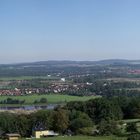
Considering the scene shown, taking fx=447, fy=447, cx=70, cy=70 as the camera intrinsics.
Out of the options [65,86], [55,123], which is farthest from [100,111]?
[65,86]

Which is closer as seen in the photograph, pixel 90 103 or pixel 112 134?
pixel 112 134

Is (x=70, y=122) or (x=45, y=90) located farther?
(x=45, y=90)

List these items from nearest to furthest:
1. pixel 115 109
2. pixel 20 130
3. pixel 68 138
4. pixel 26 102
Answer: pixel 68 138, pixel 20 130, pixel 115 109, pixel 26 102

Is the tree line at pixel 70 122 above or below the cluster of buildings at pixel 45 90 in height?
above

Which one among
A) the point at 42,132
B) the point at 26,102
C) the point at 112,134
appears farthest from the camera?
the point at 26,102

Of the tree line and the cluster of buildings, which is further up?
the tree line

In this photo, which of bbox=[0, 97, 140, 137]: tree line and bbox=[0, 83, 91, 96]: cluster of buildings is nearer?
bbox=[0, 97, 140, 137]: tree line

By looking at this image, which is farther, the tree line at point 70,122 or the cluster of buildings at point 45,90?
the cluster of buildings at point 45,90

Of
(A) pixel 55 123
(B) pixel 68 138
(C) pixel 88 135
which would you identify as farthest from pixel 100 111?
(B) pixel 68 138

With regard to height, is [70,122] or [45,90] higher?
[70,122]

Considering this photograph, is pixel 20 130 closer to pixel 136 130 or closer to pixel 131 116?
pixel 136 130
